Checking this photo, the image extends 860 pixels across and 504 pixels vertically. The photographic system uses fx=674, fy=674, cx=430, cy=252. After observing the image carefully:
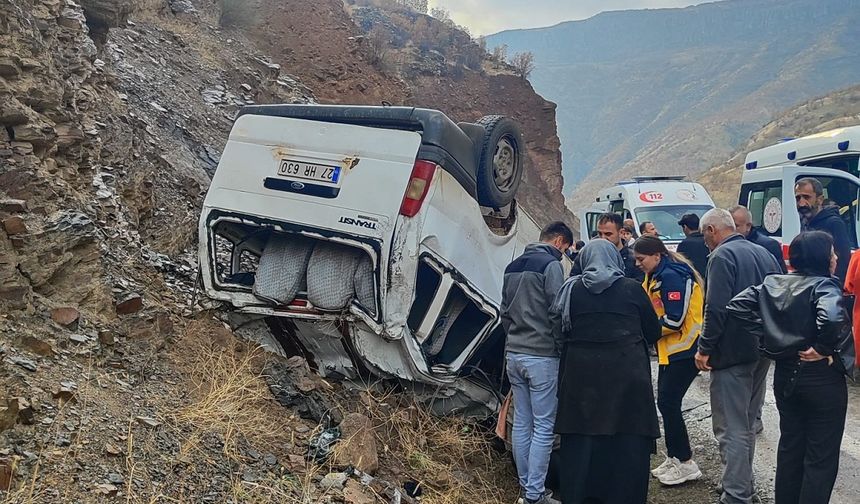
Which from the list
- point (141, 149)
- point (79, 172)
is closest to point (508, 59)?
point (141, 149)

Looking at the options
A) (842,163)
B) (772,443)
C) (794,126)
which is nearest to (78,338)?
(772,443)

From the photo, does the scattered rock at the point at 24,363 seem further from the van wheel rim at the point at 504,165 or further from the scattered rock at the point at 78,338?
the van wheel rim at the point at 504,165

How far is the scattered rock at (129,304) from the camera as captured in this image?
4090 millimetres

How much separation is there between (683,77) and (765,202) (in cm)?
10849

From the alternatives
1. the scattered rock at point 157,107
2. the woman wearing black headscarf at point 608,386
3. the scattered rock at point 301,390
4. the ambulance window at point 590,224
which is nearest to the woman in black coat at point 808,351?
the woman wearing black headscarf at point 608,386

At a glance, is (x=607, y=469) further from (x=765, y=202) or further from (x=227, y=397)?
(x=765, y=202)

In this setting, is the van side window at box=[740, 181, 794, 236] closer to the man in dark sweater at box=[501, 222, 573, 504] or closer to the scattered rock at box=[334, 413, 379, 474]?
the man in dark sweater at box=[501, 222, 573, 504]

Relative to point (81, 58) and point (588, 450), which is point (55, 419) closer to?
point (588, 450)

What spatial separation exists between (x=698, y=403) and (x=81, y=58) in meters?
6.43

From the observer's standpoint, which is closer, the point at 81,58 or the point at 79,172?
the point at 79,172

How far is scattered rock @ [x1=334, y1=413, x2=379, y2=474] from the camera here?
346 cm

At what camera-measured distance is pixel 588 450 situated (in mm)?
3807

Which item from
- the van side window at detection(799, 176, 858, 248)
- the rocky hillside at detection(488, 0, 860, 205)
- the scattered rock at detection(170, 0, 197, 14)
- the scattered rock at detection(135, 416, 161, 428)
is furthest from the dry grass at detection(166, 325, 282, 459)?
the rocky hillside at detection(488, 0, 860, 205)

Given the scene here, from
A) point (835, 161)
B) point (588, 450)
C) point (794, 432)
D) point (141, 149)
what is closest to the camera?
point (794, 432)
